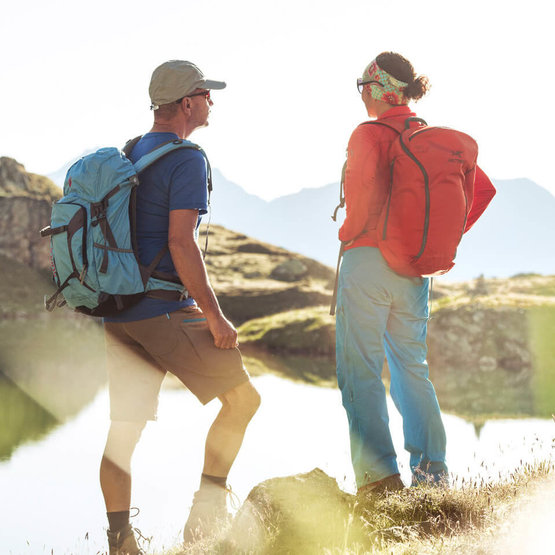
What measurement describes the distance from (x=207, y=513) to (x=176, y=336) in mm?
1228

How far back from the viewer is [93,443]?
13.5 m

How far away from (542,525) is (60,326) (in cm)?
5051

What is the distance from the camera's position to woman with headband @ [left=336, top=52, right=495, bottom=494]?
16.1 feet

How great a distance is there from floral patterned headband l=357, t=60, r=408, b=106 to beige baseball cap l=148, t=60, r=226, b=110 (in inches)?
59.6

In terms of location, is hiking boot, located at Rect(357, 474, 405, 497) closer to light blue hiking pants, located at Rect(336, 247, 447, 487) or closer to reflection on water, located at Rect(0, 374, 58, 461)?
light blue hiking pants, located at Rect(336, 247, 447, 487)

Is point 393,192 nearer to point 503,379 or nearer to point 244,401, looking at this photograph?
point 244,401

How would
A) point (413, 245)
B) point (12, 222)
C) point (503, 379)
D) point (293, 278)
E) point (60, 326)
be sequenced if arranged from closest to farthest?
point (413, 245), point (503, 379), point (60, 326), point (12, 222), point (293, 278)

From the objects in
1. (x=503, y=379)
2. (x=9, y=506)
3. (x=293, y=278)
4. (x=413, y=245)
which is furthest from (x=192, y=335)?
(x=293, y=278)

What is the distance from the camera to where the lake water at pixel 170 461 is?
795 centimetres

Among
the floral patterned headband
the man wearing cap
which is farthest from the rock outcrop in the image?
the man wearing cap

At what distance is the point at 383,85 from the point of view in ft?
16.7

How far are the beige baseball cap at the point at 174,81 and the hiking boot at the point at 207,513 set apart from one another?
100.0 inches

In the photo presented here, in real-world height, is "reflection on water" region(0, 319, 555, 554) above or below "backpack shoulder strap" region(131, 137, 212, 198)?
below

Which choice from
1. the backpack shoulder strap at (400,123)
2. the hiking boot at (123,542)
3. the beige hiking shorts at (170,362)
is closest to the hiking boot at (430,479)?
the beige hiking shorts at (170,362)
